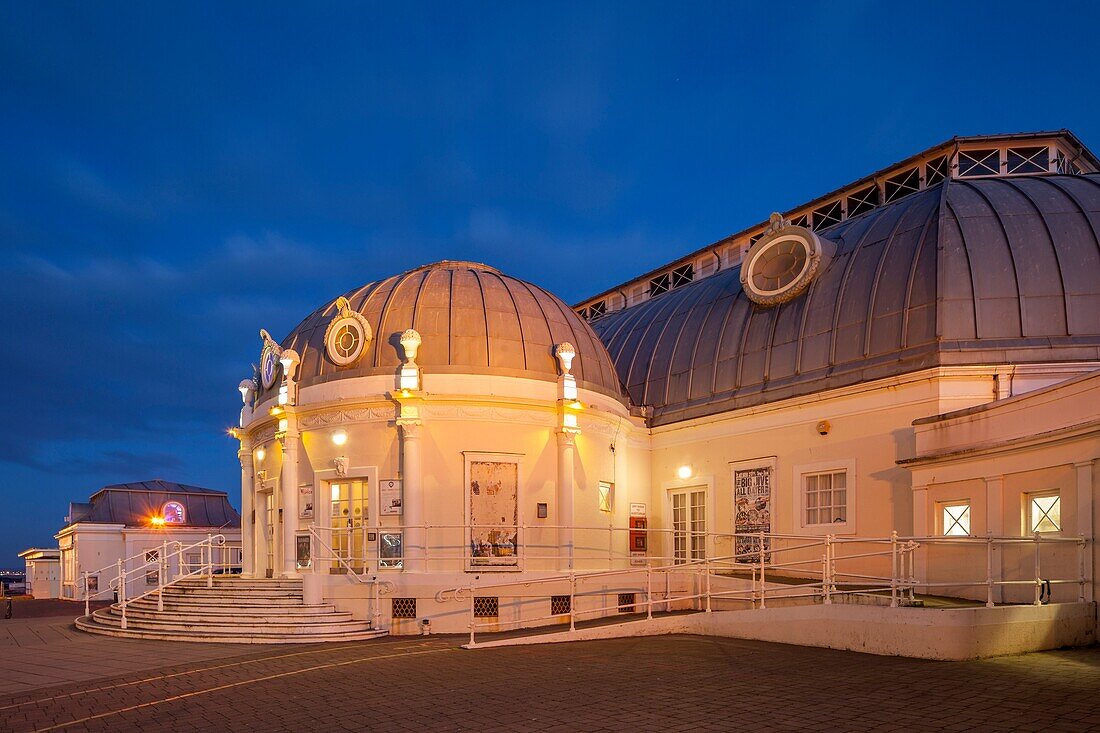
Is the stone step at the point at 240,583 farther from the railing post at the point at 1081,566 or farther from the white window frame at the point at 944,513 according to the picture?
the railing post at the point at 1081,566

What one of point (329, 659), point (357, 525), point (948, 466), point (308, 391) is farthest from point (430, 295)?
→ point (948, 466)

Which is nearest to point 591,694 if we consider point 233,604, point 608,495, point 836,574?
point 836,574

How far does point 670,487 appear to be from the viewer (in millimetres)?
25844

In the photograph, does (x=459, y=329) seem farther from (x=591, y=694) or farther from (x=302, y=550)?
(x=591, y=694)

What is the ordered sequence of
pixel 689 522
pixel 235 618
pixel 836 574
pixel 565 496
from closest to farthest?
pixel 836 574 < pixel 235 618 < pixel 565 496 < pixel 689 522

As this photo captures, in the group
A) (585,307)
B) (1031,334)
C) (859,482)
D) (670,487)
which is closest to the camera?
(1031,334)

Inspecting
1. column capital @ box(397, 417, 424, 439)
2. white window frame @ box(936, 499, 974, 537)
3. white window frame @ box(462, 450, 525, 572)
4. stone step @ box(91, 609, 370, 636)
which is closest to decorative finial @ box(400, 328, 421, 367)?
column capital @ box(397, 417, 424, 439)

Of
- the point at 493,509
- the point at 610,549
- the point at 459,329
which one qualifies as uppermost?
the point at 459,329

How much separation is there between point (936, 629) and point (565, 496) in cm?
1120

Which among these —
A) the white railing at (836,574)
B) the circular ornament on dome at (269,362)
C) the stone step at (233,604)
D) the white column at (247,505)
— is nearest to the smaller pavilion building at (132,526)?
the white column at (247,505)

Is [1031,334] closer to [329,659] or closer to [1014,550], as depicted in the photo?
[1014,550]

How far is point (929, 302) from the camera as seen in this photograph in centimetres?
1986

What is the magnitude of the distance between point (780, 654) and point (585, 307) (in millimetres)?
28649

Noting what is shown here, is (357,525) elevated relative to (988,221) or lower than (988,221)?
lower
